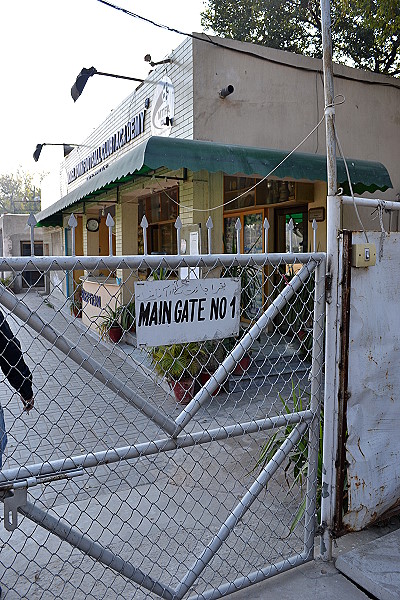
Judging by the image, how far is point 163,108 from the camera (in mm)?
8023

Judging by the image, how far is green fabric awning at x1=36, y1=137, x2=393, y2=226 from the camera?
573cm

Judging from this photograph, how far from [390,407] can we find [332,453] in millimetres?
481

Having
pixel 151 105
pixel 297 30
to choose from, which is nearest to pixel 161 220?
pixel 151 105

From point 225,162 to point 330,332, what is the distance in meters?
4.03

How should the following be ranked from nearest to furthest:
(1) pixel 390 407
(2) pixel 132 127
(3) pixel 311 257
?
(3) pixel 311 257 < (1) pixel 390 407 < (2) pixel 132 127

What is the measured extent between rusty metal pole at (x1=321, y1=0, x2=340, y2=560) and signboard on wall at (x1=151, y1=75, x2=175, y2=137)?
17.7 ft

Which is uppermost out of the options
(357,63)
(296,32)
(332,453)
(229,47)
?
(296,32)

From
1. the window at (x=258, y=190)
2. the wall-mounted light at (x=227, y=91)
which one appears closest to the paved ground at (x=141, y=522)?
the wall-mounted light at (x=227, y=91)

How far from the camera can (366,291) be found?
8.61ft

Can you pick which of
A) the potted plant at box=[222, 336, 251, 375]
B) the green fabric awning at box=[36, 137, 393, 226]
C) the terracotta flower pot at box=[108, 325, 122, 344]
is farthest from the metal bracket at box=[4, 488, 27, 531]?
the terracotta flower pot at box=[108, 325, 122, 344]

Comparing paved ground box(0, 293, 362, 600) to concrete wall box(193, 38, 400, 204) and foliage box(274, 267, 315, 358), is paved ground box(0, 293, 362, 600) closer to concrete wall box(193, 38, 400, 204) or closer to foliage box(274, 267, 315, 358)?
foliage box(274, 267, 315, 358)

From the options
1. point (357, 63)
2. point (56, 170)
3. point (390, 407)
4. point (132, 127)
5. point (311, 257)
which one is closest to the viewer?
point (311, 257)

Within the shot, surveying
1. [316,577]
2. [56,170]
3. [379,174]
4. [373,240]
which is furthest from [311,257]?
[56,170]

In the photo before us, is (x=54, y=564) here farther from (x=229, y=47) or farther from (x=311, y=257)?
(x=229, y=47)
